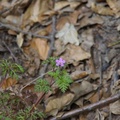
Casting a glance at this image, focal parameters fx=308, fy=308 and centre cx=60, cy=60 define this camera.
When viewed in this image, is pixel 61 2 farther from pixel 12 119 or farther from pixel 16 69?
pixel 12 119

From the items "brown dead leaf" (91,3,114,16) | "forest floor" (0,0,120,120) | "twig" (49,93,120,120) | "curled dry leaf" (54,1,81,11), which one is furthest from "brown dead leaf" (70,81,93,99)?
"curled dry leaf" (54,1,81,11)

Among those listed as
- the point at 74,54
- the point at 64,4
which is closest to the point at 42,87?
the point at 74,54

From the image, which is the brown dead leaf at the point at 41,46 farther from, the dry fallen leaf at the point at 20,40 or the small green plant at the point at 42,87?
the small green plant at the point at 42,87

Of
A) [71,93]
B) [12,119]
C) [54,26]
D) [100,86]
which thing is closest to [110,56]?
[100,86]

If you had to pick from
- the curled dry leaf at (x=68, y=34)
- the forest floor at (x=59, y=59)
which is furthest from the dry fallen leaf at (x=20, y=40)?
the curled dry leaf at (x=68, y=34)

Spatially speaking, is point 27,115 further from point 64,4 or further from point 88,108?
point 64,4

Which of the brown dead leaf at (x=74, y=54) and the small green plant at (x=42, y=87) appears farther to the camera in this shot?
the brown dead leaf at (x=74, y=54)

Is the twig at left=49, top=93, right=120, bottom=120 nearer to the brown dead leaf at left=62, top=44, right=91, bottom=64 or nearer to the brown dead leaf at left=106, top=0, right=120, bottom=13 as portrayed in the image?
the brown dead leaf at left=62, top=44, right=91, bottom=64
